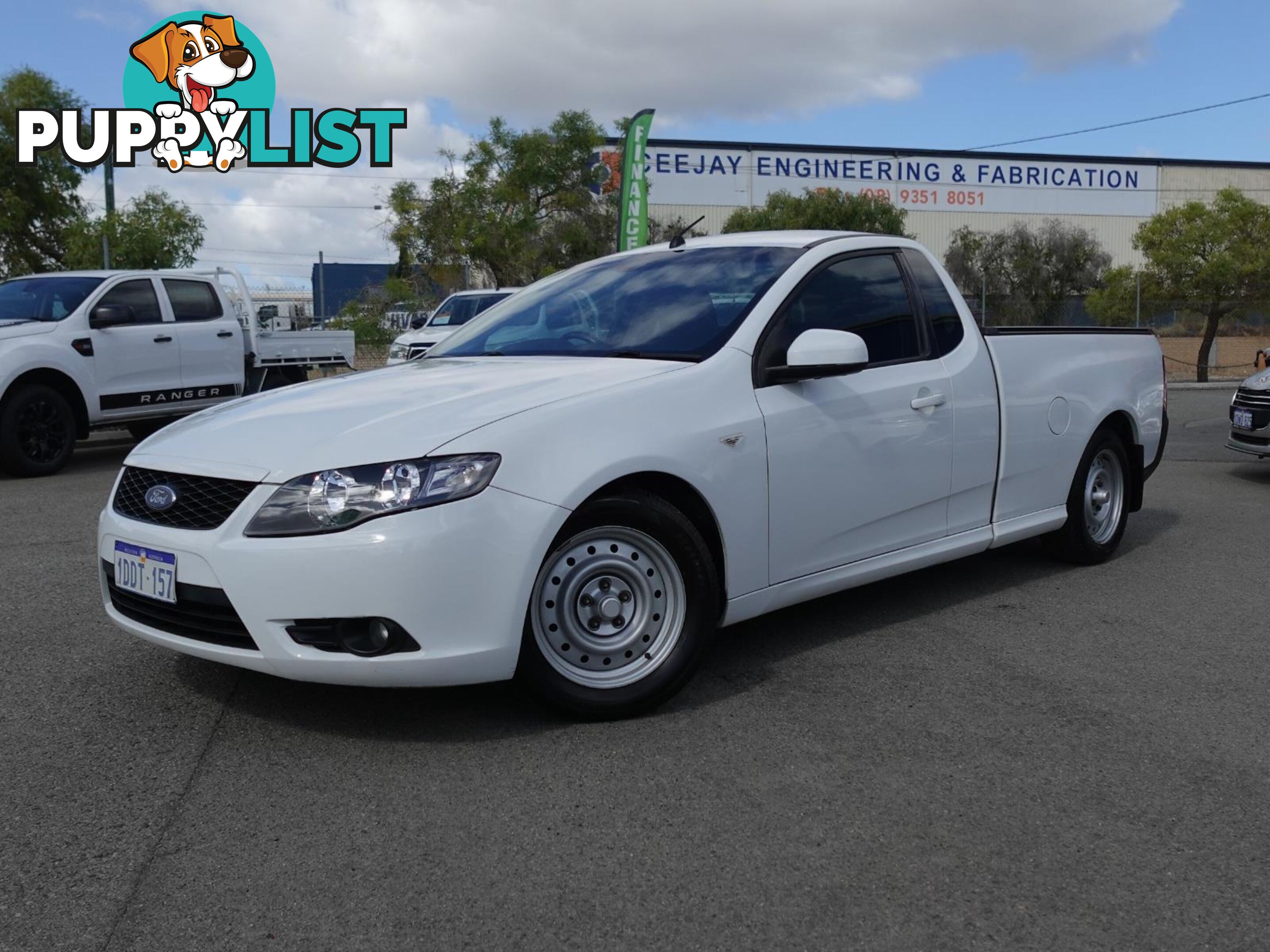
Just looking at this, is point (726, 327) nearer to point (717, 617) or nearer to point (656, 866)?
point (717, 617)

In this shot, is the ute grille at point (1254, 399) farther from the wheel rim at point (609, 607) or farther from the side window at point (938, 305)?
the wheel rim at point (609, 607)

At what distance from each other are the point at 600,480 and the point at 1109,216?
63.8 meters

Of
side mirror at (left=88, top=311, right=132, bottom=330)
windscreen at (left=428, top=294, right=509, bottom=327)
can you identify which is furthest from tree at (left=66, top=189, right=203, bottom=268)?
side mirror at (left=88, top=311, right=132, bottom=330)

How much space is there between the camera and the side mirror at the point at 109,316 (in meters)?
10.8

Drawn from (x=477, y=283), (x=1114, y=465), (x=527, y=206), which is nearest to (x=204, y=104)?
(x=527, y=206)

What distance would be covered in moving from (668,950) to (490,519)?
4.46 feet

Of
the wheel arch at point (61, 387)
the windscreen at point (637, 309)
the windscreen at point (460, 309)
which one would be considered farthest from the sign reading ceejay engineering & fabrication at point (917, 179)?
the windscreen at point (637, 309)

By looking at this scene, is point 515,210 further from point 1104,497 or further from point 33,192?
point 1104,497

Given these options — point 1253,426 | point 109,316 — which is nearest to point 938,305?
point 1253,426

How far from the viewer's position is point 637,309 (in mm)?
4754

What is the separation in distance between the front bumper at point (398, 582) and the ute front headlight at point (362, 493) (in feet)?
0.09

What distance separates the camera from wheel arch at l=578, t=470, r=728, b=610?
3.89 m

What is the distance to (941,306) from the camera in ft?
17.4

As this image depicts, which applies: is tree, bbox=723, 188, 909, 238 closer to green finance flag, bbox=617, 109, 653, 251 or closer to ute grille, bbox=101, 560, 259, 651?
green finance flag, bbox=617, 109, 653, 251
